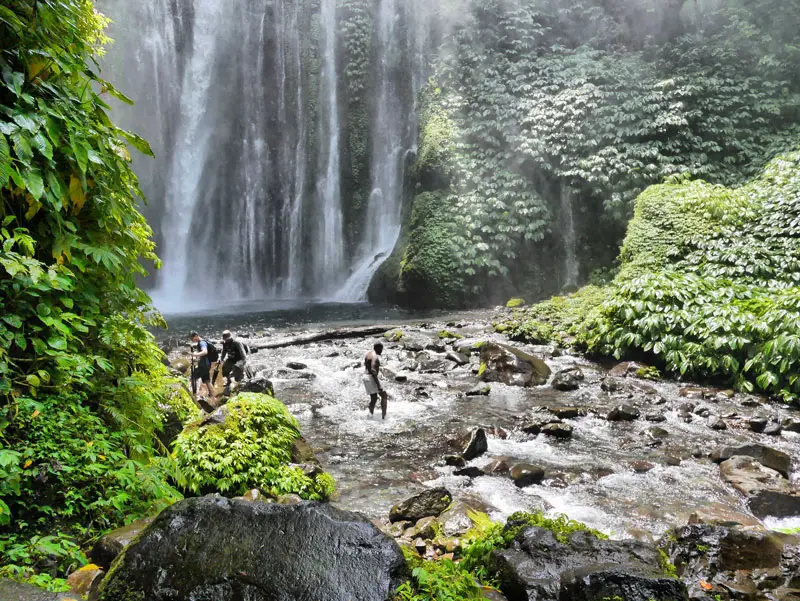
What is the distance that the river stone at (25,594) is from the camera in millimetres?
1945

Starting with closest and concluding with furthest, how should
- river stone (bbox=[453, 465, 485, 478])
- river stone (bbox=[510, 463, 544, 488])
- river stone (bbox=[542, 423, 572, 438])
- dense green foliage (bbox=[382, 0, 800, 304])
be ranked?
river stone (bbox=[510, 463, 544, 488])
river stone (bbox=[453, 465, 485, 478])
river stone (bbox=[542, 423, 572, 438])
dense green foliage (bbox=[382, 0, 800, 304])

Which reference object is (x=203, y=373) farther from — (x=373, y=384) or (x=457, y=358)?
(x=457, y=358)

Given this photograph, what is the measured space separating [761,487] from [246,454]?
584cm

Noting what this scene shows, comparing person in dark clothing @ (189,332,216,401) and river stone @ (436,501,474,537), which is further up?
person in dark clothing @ (189,332,216,401)

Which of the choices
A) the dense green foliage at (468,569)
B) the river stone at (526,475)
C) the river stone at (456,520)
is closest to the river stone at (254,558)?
the dense green foliage at (468,569)

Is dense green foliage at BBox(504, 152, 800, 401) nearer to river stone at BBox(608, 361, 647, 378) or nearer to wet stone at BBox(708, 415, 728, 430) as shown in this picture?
river stone at BBox(608, 361, 647, 378)

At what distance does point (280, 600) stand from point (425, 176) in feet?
69.8

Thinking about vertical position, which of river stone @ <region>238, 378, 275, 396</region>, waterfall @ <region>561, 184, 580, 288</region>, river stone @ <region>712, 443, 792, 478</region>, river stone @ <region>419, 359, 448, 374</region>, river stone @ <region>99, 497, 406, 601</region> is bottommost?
river stone @ <region>712, 443, 792, 478</region>

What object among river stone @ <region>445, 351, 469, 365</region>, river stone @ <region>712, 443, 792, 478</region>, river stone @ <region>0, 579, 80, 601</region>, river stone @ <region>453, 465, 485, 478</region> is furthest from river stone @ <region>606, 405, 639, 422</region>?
river stone @ <region>0, 579, 80, 601</region>

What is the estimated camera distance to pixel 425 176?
22.1 metres

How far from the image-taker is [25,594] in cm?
197

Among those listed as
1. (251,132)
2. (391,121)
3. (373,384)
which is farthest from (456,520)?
(251,132)

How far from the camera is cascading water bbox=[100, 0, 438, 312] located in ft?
90.5

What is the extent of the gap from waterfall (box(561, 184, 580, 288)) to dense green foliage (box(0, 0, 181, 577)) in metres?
18.5
